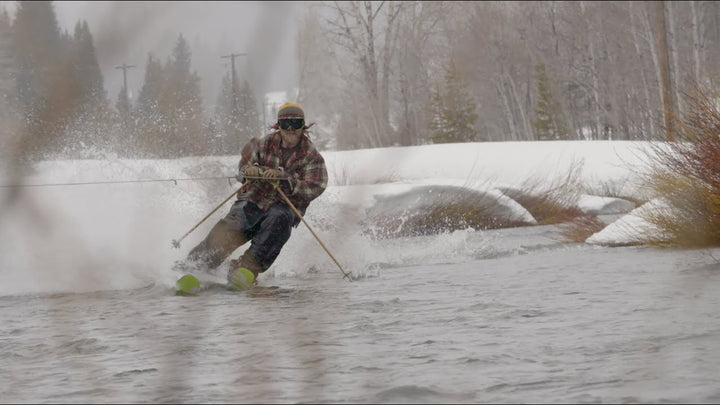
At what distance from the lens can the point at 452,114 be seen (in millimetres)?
53344

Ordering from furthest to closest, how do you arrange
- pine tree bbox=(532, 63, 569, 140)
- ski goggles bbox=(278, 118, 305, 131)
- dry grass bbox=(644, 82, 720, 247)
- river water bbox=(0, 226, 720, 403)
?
pine tree bbox=(532, 63, 569, 140), dry grass bbox=(644, 82, 720, 247), ski goggles bbox=(278, 118, 305, 131), river water bbox=(0, 226, 720, 403)

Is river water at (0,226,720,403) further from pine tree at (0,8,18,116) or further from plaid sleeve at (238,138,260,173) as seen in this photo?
plaid sleeve at (238,138,260,173)

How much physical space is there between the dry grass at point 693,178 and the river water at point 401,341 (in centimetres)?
66

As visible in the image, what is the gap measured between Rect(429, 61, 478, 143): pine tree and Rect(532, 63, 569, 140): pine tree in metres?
3.50

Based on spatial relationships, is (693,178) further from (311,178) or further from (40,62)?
(40,62)

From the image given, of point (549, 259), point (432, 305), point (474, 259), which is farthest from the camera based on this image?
point (474, 259)

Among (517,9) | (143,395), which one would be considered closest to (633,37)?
(517,9)

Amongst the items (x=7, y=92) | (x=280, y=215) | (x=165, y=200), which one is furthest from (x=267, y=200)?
(x=7, y=92)

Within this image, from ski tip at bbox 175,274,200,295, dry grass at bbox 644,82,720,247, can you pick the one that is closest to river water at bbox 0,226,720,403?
ski tip at bbox 175,274,200,295

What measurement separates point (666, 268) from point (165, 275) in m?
4.32

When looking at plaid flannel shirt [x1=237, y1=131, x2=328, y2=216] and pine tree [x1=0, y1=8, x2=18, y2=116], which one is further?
plaid flannel shirt [x1=237, y1=131, x2=328, y2=216]

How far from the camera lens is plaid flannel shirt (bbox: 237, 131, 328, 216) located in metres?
9.47

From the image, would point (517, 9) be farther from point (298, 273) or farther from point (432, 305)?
point (432, 305)

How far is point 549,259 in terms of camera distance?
1080 centimetres
